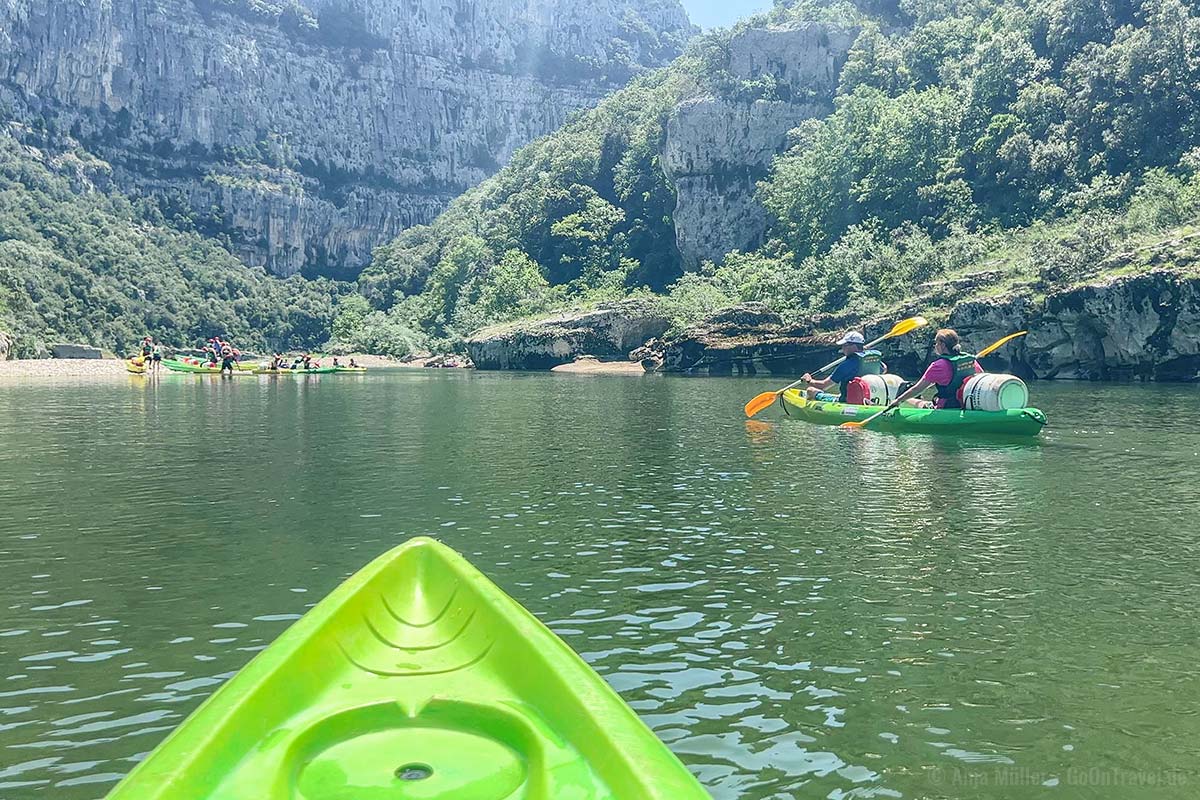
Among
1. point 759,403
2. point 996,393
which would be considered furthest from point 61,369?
point 996,393

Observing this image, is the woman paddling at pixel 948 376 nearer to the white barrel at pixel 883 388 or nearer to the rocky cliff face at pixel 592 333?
the white barrel at pixel 883 388

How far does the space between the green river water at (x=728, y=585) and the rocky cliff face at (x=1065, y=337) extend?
28.3 m

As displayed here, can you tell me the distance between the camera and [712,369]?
210 ft

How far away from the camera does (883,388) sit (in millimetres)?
24953

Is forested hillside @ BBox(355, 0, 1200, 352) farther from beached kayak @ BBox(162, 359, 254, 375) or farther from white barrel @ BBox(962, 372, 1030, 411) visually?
beached kayak @ BBox(162, 359, 254, 375)

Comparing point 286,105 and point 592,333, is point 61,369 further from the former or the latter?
point 286,105

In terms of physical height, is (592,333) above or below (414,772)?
above

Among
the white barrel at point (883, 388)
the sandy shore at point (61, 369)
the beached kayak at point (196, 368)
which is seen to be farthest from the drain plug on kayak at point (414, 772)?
the sandy shore at point (61, 369)

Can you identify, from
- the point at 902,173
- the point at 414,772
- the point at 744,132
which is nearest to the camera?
the point at 414,772

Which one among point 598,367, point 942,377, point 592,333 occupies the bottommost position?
point 942,377

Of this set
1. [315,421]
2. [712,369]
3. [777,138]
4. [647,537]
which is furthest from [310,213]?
[647,537]

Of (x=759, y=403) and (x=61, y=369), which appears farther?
(x=61, y=369)

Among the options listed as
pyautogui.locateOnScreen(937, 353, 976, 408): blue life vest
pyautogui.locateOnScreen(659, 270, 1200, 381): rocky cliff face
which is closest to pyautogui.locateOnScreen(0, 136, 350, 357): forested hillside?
pyautogui.locateOnScreen(659, 270, 1200, 381): rocky cliff face

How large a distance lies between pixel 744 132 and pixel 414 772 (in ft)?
305
